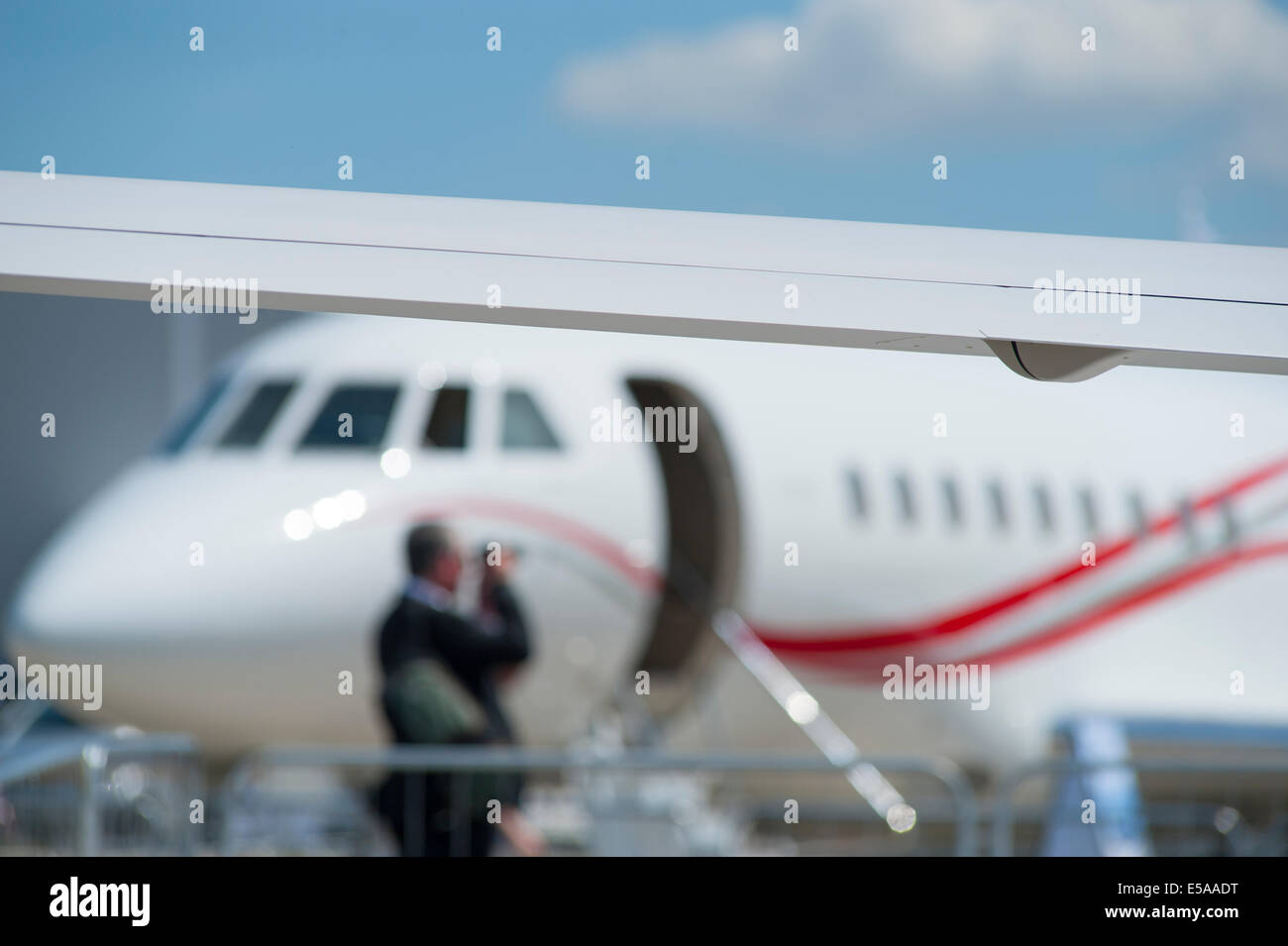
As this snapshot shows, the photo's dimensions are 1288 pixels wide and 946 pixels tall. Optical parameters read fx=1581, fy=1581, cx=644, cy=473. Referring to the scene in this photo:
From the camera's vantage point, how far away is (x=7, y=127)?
114 cm

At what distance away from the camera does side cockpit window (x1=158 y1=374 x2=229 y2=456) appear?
707 cm

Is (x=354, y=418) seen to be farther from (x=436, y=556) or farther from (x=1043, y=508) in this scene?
(x=1043, y=508)

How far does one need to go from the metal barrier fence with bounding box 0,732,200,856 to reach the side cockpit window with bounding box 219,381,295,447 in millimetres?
1527

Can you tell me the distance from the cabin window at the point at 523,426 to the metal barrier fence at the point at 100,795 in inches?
77.6

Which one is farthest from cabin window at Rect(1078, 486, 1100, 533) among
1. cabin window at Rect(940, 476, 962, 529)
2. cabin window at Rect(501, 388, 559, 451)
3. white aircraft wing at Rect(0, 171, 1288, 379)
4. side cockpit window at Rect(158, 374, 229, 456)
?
white aircraft wing at Rect(0, 171, 1288, 379)

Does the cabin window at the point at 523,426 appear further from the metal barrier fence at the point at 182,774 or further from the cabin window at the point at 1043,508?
the cabin window at the point at 1043,508

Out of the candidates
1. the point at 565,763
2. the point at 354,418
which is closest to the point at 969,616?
the point at 354,418

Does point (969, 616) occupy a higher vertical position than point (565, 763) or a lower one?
higher

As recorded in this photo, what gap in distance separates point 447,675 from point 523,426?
1303 millimetres

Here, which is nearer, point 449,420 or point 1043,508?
point 449,420

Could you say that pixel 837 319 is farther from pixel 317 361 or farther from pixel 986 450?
pixel 986 450

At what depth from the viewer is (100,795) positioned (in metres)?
4.76

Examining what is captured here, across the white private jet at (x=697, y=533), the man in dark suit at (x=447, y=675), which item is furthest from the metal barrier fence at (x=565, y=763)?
the white private jet at (x=697, y=533)

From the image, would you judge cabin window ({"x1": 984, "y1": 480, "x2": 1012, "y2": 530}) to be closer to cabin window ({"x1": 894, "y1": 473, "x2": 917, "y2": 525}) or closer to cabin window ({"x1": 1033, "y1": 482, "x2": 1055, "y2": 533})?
cabin window ({"x1": 1033, "y1": 482, "x2": 1055, "y2": 533})
